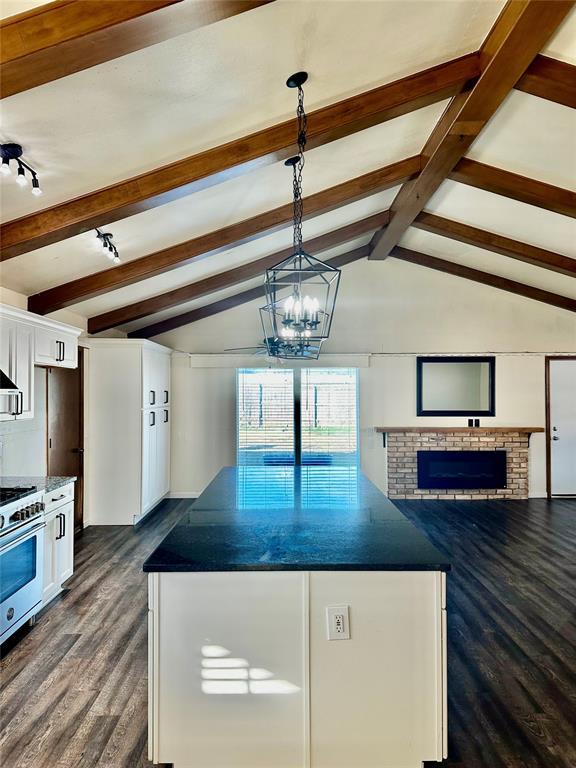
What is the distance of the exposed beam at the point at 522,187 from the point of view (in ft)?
12.5

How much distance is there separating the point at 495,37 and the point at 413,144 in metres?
1.26

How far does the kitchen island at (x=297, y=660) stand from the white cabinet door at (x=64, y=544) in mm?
1970

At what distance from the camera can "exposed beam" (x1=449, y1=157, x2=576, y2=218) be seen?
12.5 feet

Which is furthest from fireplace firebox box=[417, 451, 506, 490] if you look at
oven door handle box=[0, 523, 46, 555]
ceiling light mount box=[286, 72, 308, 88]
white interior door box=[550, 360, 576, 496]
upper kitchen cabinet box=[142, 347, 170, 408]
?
ceiling light mount box=[286, 72, 308, 88]

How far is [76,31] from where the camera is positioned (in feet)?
5.08

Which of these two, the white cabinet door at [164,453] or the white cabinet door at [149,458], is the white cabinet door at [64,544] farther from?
the white cabinet door at [164,453]

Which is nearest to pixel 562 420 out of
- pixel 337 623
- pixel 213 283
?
pixel 213 283

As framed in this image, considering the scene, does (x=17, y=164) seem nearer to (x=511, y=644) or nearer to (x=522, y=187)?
(x=522, y=187)

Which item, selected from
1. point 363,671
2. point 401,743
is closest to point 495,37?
point 363,671

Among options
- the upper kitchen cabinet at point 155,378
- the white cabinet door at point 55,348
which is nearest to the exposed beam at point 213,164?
the white cabinet door at point 55,348

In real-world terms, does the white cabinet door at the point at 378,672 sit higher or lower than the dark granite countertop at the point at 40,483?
lower

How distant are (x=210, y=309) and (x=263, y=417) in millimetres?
1846

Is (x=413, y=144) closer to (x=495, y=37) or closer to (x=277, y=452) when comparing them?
(x=495, y=37)

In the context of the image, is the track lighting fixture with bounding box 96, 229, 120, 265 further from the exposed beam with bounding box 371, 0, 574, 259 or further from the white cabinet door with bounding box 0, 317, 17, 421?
the exposed beam with bounding box 371, 0, 574, 259
